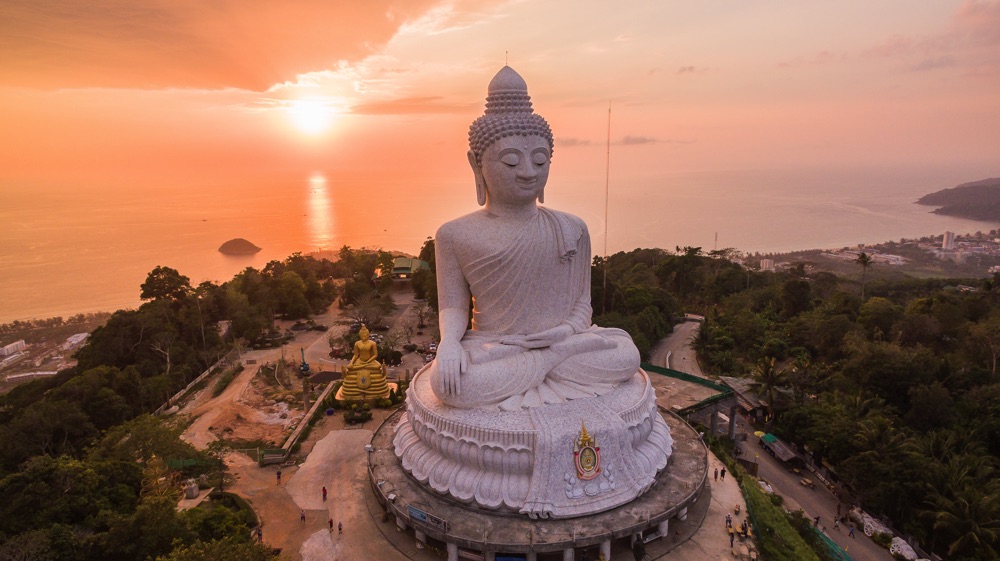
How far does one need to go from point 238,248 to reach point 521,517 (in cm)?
5856

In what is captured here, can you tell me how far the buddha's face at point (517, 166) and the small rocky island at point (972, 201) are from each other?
108 meters

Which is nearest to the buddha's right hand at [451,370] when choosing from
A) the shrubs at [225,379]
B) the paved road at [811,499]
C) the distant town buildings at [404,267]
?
the paved road at [811,499]

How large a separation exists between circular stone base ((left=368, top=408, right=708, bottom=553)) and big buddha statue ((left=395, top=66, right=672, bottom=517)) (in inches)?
10.0

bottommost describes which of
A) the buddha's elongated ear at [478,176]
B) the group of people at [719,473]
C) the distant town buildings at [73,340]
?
the distant town buildings at [73,340]

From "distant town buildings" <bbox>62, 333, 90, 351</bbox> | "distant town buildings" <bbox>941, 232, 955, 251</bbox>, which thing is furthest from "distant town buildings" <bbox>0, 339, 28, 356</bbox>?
"distant town buildings" <bbox>941, 232, 955, 251</bbox>

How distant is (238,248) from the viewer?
61.0 metres

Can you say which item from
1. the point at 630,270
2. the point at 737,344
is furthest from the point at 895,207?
the point at 737,344

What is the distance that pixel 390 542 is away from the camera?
1116 cm

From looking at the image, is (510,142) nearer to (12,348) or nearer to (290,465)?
(290,465)

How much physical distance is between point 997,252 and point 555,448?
74.9 m

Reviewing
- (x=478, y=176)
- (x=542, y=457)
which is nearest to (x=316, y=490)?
(x=542, y=457)

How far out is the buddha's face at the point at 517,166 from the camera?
11828 mm

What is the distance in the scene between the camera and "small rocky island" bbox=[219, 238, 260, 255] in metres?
60.6

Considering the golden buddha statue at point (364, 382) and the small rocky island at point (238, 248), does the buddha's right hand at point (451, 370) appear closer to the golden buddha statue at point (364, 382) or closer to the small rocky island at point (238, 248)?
the golden buddha statue at point (364, 382)
